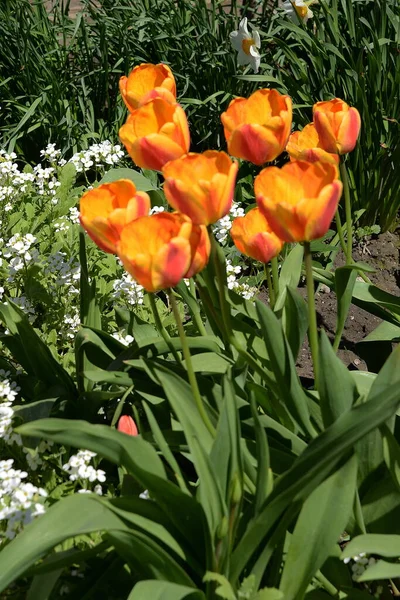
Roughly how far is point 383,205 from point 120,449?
2201 millimetres

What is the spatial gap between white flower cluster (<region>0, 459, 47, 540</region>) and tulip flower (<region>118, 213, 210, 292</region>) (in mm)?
444

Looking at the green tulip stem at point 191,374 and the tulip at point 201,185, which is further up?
the tulip at point 201,185

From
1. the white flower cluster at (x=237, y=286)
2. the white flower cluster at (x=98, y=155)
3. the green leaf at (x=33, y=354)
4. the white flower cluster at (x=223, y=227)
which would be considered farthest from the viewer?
the white flower cluster at (x=98, y=155)

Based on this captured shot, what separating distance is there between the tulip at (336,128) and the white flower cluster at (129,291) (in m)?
0.81

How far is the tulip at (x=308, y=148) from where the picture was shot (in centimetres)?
156

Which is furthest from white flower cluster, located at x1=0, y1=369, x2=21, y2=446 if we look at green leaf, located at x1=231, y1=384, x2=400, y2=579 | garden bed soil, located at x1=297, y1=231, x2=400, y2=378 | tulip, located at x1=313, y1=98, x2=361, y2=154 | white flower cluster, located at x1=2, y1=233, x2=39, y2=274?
garden bed soil, located at x1=297, y1=231, x2=400, y2=378

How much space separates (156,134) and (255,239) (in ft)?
0.95

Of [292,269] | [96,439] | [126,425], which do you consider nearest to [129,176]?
[292,269]

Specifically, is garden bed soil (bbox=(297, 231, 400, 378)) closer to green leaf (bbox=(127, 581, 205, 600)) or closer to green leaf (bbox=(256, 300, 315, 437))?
green leaf (bbox=(256, 300, 315, 437))

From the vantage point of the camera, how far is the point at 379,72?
9.34 ft

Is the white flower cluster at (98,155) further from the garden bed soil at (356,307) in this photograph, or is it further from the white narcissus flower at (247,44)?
the garden bed soil at (356,307)

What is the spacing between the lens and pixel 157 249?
3.94ft

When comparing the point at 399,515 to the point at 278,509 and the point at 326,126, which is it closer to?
the point at 278,509

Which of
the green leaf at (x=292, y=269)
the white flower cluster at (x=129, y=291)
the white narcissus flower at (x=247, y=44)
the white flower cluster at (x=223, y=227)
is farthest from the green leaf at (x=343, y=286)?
the white narcissus flower at (x=247, y=44)
